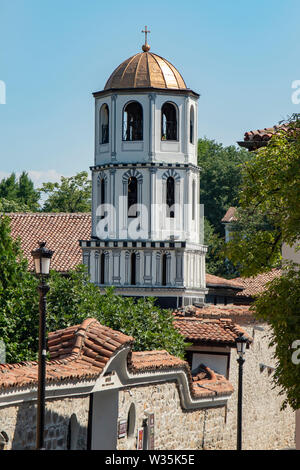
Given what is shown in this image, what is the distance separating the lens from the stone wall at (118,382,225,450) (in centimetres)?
1552

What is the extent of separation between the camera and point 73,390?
13.4 m

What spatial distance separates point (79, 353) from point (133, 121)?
47.5 metres

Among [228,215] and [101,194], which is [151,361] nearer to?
[101,194]

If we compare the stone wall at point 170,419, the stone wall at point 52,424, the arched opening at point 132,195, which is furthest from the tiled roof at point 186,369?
the arched opening at point 132,195

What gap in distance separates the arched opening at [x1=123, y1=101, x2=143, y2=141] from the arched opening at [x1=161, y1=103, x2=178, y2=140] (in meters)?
1.32

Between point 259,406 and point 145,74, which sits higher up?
point 145,74

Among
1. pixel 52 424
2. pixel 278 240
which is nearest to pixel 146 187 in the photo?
pixel 278 240

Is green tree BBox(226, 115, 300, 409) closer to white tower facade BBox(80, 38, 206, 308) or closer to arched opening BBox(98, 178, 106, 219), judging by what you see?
white tower facade BBox(80, 38, 206, 308)

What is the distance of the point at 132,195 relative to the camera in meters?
61.2

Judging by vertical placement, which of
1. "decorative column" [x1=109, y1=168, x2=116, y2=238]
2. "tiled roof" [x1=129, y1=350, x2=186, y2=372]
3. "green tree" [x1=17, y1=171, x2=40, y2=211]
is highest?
"green tree" [x1=17, y1=171, x2=40, y2=211]

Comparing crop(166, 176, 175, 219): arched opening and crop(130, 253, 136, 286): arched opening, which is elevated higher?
crop(166, 176, 175, 219): arched opening

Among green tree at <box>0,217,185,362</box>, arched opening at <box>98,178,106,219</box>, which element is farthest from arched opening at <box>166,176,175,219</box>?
green tree at <box>0,217,185,362</box>
